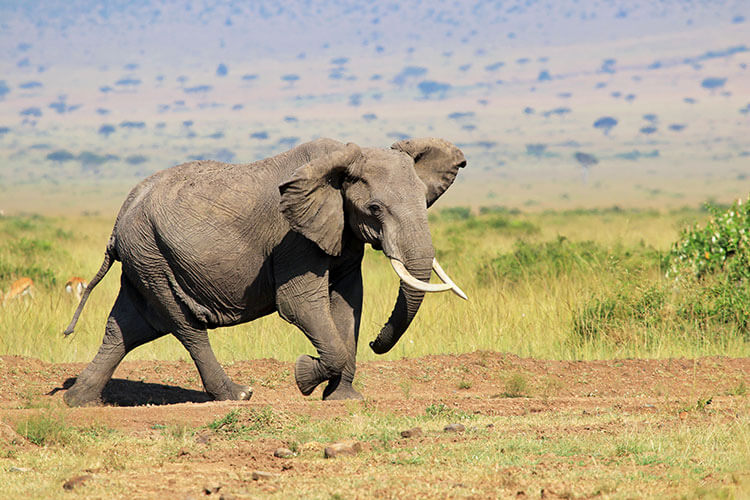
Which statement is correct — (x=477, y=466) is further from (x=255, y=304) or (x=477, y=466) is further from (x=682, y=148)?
(x=682, y=148)

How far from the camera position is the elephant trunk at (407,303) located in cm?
716

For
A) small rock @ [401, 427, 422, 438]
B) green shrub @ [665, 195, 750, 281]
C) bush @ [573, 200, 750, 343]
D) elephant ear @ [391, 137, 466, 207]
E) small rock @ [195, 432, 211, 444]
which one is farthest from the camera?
green shrub @ [665, 195, 750, 281]

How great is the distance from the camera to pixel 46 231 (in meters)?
29.5

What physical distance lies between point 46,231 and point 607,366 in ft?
73.9

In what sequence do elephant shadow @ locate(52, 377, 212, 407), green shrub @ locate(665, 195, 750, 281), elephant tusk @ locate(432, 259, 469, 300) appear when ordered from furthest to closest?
green shrub @ locate(665, 195, 750, 281)
elephant shadow @ locate(52, 377, 212, 407)
elephant tusk @ locate(432, 259, 469, 300)

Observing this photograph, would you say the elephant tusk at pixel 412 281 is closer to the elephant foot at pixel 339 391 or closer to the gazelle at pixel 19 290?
the elephant foot at pixel 339 391

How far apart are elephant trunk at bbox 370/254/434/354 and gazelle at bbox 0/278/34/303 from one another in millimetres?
6942

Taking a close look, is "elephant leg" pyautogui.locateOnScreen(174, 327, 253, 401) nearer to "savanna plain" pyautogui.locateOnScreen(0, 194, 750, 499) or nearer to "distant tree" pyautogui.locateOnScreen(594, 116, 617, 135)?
"savanna plain" pyautogui.locateOnScreen(0, 194, 750, 499)

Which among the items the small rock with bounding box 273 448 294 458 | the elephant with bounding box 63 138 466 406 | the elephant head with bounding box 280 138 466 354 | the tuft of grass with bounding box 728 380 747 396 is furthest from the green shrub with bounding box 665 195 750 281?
the small rock with bounding box 273 448 294 458

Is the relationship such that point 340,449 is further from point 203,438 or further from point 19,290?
point 19,290

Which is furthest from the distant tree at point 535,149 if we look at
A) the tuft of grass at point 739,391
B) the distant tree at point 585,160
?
the tuft of grass at point 739,391

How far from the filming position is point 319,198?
7453 mm

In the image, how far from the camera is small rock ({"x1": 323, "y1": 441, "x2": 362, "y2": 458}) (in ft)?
20.3

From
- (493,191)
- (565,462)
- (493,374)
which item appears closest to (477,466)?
(565,462)
